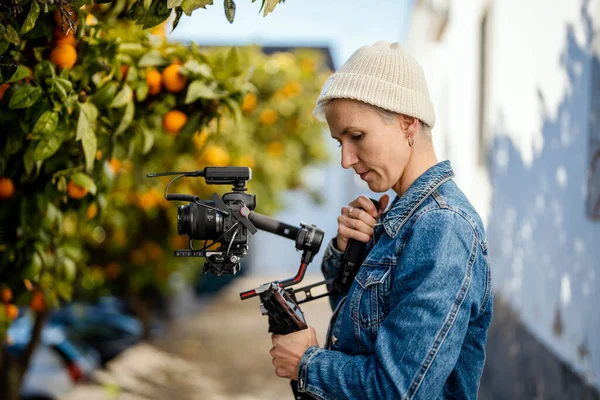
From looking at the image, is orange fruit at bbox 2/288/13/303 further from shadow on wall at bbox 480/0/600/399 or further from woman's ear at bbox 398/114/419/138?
shadow on wall at bbox 480/0/600/399

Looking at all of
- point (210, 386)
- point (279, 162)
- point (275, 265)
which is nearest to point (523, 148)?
point (279, 162)

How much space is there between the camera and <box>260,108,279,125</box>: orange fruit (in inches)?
219

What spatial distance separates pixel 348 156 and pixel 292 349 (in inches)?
20.9

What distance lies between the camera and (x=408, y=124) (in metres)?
1.63

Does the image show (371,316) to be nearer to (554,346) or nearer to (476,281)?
(476,281)

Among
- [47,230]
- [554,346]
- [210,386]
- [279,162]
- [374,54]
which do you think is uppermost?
[279,162]

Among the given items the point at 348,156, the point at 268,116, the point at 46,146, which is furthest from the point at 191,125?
the point at 268,116

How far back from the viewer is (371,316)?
1581 millimetres

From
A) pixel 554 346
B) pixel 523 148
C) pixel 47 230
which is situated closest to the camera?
pixel 47 230

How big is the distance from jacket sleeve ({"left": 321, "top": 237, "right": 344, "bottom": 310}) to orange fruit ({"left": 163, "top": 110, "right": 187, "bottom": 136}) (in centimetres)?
79

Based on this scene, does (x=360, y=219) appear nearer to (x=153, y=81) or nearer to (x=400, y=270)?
(x=400, y=270)

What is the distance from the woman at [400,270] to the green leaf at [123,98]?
77 cm

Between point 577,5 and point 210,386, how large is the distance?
19.3ft

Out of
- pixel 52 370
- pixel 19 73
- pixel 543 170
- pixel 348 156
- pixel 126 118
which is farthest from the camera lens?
pixel 52 370
